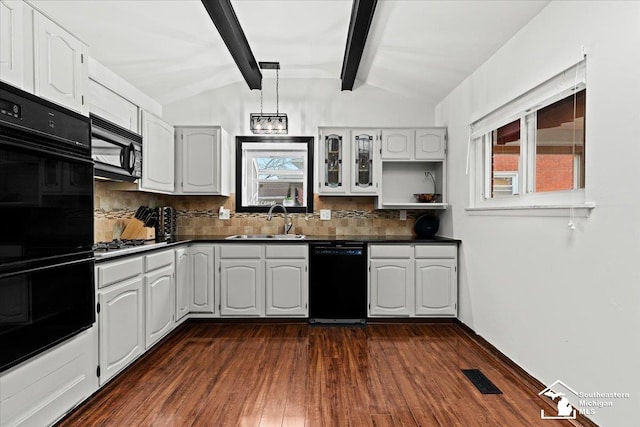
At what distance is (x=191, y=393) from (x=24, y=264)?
4.09 feet

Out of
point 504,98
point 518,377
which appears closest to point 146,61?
point 504,98

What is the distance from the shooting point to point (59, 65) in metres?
2.00

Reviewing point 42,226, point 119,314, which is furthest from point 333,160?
point 42,226

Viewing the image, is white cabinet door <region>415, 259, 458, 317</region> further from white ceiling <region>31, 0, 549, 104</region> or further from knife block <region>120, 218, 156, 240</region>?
knife block <region>120, 218, 156, 240</region>

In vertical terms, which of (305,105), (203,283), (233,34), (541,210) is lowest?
(203,283)

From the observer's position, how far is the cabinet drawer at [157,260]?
2.98 m

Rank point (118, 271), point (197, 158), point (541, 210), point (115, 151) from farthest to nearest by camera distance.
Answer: point (197, 158), point (115, 151), point (118, 271), point (541, 210)

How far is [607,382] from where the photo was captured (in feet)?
6.25

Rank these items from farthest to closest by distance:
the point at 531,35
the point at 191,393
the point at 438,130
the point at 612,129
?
the point at 438,130
the point at 531,35
the point at 191,393
the point at 612,129

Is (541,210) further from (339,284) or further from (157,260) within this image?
(157,260)

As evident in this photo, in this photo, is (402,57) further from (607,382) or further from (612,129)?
(607,382)

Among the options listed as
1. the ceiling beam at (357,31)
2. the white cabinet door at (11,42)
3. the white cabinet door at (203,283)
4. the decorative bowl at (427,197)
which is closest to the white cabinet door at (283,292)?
the white cabinet door at (203,283)

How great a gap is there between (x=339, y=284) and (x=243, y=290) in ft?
3.19

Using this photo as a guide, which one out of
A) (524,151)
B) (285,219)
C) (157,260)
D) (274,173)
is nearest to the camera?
(524,151)
